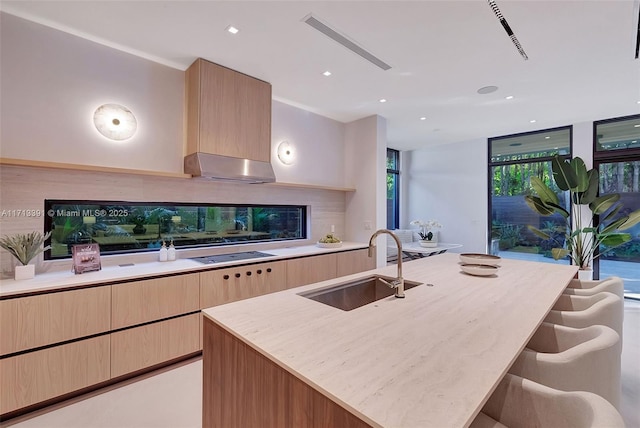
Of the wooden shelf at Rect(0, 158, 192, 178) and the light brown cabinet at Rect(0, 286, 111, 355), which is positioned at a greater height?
the wooden shelf at Rect(0, 158, 192, 178)

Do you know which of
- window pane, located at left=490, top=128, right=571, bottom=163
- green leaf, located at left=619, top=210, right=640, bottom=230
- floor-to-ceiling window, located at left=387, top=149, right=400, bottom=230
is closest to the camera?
green leaf, located at left=619, top=210, right=640, bottom=230

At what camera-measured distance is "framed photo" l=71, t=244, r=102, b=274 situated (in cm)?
223

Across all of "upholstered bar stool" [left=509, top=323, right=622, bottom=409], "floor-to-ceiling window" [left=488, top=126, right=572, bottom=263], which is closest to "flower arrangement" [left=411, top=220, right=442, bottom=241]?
"floor-to-ceiling window" [left=488, top=126, right=572, bottom=263]

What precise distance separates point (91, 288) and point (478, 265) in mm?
2976

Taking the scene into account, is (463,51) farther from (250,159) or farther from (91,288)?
(91,288)

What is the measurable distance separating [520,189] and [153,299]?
630cm

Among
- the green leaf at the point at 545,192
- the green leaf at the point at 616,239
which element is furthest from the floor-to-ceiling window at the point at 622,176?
the green leaf at the point at 545,192

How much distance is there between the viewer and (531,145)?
17.6 feet

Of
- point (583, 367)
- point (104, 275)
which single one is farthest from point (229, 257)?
point (583, 367)

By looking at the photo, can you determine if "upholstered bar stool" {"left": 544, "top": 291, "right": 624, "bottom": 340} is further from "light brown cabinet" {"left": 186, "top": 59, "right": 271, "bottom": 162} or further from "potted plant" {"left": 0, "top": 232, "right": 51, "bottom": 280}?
"potted plant" {"left": 0, "top": 232, "right": 51, "bottom": 280}

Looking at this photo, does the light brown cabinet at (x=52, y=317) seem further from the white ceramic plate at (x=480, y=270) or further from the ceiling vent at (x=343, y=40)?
the white ceramic plate at (x=480, y=270)

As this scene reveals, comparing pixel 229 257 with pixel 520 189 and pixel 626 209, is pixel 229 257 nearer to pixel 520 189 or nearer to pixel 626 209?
pixel 520 189

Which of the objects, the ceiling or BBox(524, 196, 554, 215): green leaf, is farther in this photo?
BBox(524, 196, 554, 215): green leaf

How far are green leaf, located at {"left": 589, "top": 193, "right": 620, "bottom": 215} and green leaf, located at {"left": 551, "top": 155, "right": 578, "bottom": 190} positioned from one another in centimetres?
41
